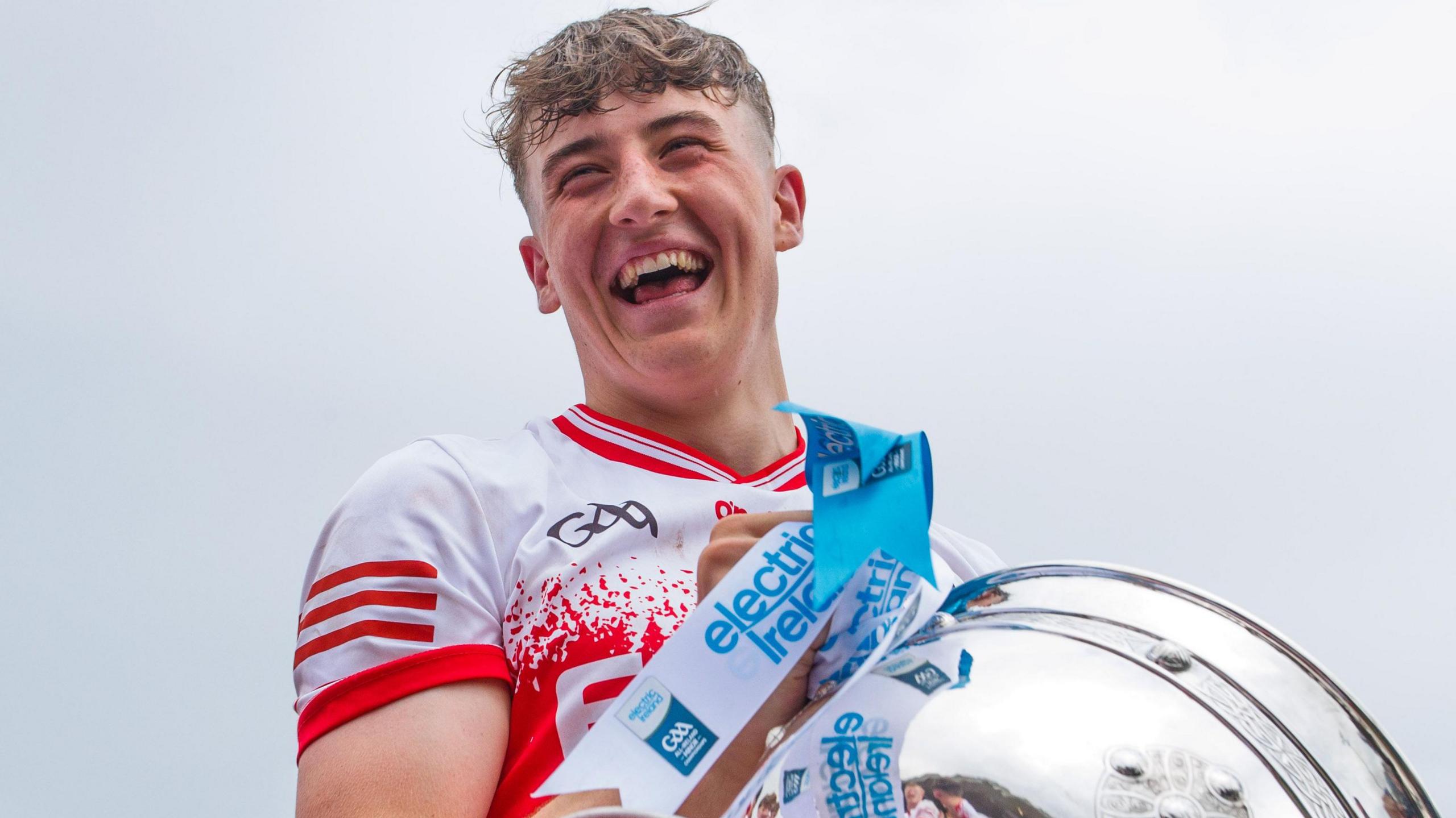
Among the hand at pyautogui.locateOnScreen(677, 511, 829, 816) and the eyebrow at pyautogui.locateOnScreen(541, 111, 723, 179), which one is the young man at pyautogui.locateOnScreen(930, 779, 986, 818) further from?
the eyebrow at pyautogui.locateOnScreen(541, 111, 723, 179)

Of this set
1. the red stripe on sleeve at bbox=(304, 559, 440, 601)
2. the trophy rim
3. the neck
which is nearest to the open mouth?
the neck

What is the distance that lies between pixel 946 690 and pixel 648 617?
0.72 metres

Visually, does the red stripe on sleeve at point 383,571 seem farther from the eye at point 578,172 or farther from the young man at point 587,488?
the eye at point 578,172

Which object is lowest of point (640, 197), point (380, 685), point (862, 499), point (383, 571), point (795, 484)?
point (380, 685)

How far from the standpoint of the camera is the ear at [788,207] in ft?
8.15

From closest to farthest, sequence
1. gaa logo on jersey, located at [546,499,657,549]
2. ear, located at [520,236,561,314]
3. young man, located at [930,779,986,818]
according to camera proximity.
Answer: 1. young man, located at [930,779,986,818]
2. gaa logo on jersey, located at [546,499,657,549]
3. ear, located at [520,236,561,314]

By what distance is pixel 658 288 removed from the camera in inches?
81.6

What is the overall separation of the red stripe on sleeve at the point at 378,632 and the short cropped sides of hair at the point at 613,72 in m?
0.89

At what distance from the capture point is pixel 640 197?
6.49ft

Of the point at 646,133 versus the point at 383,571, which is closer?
the point at 383,571

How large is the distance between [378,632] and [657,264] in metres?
0.76

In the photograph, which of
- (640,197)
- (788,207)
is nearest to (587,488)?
(640,197)

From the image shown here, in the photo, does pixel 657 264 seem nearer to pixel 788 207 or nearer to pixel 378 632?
pixel 788 207

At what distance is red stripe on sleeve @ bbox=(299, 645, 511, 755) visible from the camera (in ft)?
5.15
